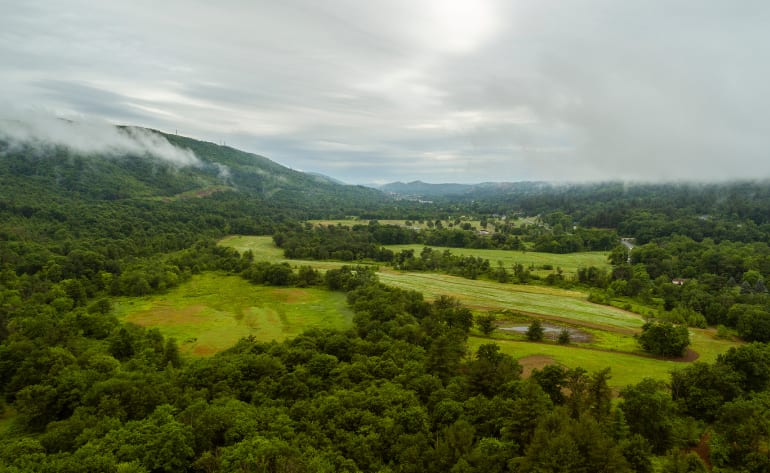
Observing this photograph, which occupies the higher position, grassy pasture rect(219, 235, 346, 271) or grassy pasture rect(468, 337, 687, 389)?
grassy pasture rect(468, 337, 687, 389)

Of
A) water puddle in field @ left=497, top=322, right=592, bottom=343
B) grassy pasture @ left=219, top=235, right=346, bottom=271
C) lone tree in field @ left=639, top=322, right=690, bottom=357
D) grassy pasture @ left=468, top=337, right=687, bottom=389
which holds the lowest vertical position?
grassy pasture @ left=219, top=235, right=346, bottom=271

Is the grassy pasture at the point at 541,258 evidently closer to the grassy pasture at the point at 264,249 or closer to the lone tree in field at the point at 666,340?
the grassy pasture at the point at 264,249

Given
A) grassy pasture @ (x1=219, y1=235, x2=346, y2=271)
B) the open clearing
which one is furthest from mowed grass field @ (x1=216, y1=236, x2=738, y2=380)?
grassy pasture @ (x1=219, y1=235, x2=346, y2=271)

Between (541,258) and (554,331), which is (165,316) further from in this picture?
(541,258)

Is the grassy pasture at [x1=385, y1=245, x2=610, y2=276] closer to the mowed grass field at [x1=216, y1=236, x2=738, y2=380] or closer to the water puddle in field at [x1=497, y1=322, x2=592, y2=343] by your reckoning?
the mowed grass field at [x1=216, y1=236, x2=738, y2=380]

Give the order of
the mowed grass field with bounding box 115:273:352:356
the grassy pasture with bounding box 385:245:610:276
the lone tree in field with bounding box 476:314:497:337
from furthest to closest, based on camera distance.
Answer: the grassy pasture with bounding box 385:245:610:276 → the lone tree in field with bounding box 476:314:497:337 → the mowed grass field with bounding box 115:273:352:356

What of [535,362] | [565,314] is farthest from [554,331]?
[535,362]

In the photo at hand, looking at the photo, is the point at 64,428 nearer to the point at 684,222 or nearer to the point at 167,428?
the point at 167,428

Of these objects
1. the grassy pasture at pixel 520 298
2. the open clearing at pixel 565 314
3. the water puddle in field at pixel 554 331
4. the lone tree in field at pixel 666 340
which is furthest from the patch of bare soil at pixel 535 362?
the grassy pasture at pixel 520 298
